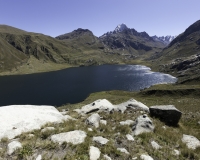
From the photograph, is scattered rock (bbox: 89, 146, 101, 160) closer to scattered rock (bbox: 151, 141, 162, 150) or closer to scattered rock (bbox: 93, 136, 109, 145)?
scattered rock (bbox: 93, 136, 109, 145)

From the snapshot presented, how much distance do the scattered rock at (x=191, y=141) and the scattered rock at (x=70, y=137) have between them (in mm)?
8371

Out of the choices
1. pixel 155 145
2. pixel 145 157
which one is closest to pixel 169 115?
pixel 155 145

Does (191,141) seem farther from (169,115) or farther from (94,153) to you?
(94,153)

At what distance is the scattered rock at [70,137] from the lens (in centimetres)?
1155

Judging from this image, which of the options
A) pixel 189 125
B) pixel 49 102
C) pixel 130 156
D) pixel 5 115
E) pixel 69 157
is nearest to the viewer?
pixel 69 157

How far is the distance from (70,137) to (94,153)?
2.58m

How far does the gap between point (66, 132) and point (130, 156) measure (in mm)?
5144

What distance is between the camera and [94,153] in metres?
10.2

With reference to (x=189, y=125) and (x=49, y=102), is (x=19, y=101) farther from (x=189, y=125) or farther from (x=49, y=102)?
(x=189, y=125)

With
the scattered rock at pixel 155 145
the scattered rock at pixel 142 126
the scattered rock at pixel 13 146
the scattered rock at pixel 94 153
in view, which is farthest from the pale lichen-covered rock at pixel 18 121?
the scattered rock at pixel 155 145

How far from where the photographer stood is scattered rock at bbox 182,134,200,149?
13060mm

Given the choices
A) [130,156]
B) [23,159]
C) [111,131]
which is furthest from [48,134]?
[130,156]

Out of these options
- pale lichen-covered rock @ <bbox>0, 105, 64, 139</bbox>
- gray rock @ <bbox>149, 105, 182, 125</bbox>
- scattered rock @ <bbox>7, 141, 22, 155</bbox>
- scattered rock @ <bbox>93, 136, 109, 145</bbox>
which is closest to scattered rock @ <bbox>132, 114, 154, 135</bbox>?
scattered rock @ <bbox>93, 136, 109, 145</bbox>

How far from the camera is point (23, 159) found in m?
9.73
